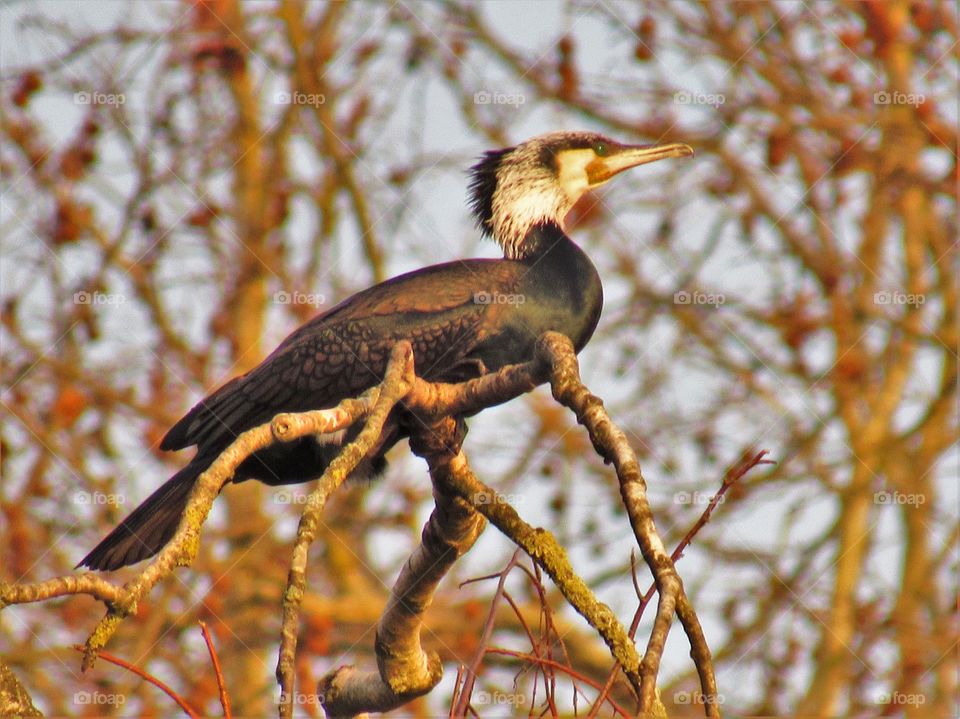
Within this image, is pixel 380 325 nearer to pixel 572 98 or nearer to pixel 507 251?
pixel 507 251

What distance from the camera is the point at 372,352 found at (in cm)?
397

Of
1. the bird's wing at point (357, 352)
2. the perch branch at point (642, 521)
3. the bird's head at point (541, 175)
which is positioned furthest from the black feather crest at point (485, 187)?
the perch branch at point (642, 521)

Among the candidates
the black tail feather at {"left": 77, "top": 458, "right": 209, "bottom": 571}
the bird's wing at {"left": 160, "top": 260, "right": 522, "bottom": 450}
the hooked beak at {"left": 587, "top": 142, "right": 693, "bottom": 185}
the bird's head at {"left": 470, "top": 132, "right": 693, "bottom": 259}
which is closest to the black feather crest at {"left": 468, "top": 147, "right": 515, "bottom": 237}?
the bird's head at {"left": 470, "top": 132, "right": 693, "bottom": 259}

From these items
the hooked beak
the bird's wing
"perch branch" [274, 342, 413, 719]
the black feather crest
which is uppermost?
the hooked beak

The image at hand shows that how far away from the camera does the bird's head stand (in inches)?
180

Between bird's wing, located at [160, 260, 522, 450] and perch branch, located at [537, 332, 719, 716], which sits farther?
bird's wing, located at [160, 260, 522, 450]

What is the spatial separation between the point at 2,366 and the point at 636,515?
242 inches

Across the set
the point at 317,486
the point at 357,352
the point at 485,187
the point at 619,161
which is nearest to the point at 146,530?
the point at 357,352

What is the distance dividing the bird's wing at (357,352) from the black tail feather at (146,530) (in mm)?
194

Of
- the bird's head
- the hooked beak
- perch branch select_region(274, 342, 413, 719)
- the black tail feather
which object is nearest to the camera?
perch branch select_region(274, 342, 413, 719)

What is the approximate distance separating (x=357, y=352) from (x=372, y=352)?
5 cm

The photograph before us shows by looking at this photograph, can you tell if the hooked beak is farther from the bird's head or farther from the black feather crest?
the black feather crest

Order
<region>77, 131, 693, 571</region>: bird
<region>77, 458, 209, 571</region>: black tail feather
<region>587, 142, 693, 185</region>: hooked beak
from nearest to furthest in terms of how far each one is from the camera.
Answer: <region>77, 458, 209, 571</region>: black tail feather → <region>77, 131, 693, 571</region>: bird → <region>587, 142, 693, 185</region>: hooked beak

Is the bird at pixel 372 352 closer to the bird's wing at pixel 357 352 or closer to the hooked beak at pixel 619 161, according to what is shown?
the bird's wing at pixel 357 352
